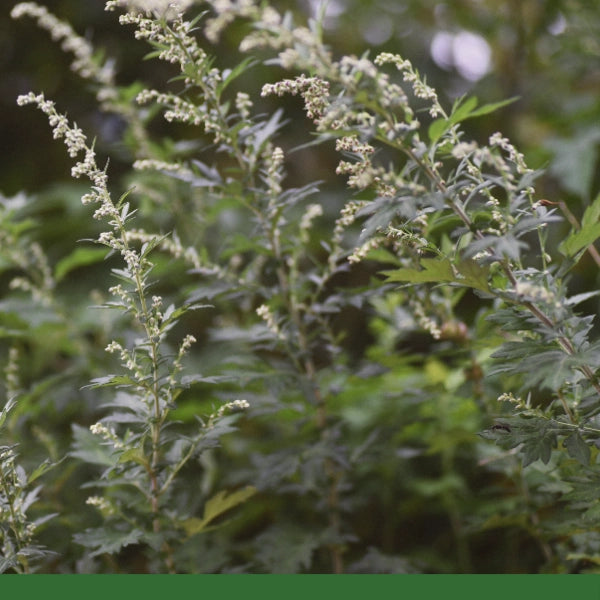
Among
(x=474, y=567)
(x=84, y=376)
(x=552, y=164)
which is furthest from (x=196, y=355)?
(x=552, y=164)

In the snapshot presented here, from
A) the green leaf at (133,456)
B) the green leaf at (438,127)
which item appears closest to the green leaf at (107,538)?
the green leaf at (133,456)

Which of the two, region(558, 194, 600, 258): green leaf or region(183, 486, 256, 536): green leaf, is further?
region(183, 486, 256, 536): green leaf

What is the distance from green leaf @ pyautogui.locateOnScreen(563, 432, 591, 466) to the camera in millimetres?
770

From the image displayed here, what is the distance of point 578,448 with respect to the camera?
78 centimetres

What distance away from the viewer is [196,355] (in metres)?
1.99

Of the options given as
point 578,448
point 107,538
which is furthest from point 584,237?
point 107,538

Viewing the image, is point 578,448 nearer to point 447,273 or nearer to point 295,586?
point 447,273

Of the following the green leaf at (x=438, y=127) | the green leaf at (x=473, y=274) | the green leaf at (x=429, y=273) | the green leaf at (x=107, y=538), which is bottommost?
the green leaf at (x=107, y=538)

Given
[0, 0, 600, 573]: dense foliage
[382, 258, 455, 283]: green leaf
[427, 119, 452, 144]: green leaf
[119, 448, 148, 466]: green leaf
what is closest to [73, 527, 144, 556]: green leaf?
[0, 0, 600, 573]: dense foliage

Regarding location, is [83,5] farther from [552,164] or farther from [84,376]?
[552,164]

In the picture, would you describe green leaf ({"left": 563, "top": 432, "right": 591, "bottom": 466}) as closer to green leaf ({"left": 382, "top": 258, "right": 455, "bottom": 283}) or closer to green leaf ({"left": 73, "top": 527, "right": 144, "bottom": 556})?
green leaf ({"left": 382, "top": 258, "right": 455, "bottom": 283})

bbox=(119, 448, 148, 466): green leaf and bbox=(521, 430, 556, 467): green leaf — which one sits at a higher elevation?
bbox=(119, 448, 148, 466): green leaf

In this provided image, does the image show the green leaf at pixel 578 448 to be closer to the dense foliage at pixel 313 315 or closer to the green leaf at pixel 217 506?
the dense foliage at pixel 313 315

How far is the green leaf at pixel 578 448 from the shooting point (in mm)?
770
